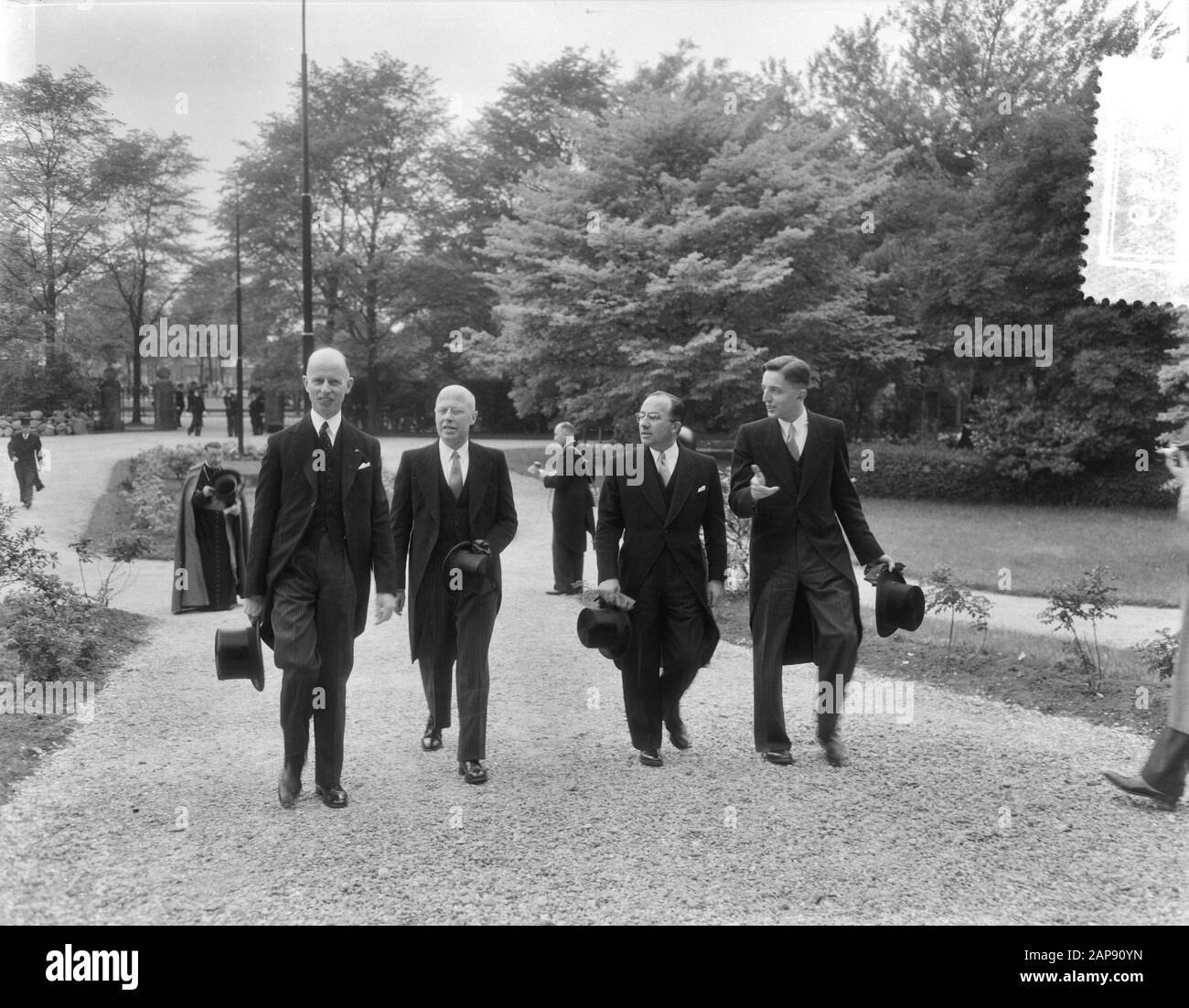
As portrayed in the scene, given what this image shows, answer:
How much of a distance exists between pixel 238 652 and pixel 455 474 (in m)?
1.44

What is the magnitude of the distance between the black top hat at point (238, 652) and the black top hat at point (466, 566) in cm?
98

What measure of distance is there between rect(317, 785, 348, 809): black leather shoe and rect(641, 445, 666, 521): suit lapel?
216 centimetres

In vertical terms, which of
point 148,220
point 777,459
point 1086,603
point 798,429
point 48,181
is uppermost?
point 148,220

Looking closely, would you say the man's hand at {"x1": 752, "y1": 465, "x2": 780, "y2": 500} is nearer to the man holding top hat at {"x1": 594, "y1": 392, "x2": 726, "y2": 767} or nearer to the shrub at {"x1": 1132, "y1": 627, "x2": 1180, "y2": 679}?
the man holding top hat at {"x1": 594, "y1": 392, "x2": 726, "y2": 767}

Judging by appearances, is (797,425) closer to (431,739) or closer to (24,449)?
(431,739)

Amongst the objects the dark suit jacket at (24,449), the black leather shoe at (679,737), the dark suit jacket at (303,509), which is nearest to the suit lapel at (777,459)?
the black leather shoe at (679,737)

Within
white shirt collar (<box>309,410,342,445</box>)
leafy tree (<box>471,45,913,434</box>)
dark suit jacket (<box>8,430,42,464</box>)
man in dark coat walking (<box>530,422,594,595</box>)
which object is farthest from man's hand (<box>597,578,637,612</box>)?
leafy tree (<box>471,45,913,434</box>)

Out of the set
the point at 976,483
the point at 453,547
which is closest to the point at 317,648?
the point at 453,547

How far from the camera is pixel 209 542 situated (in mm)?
11141

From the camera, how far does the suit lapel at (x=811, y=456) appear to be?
5.92 m

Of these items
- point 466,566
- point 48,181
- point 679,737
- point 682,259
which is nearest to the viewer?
point 466,566

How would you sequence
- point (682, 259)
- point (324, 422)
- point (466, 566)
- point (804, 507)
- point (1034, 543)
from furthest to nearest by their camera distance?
1. point (682, 259)
2. point (1034, 543)
3. point (804, 507)
4. point (466, 566)
5. point (324, 422)

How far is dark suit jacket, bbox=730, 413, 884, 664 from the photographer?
5930 millimetres
